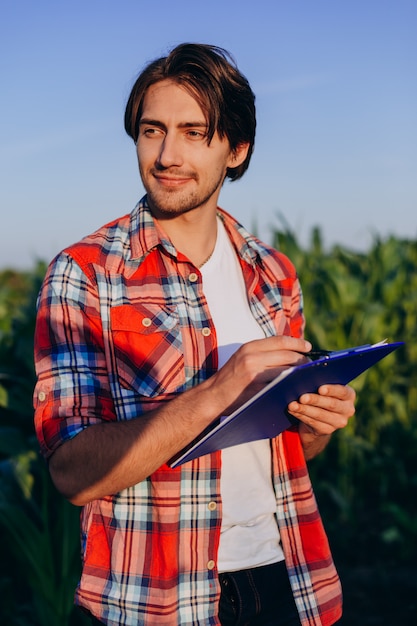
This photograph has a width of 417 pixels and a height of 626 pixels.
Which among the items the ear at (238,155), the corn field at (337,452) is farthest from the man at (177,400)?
the corn field at (337,452)

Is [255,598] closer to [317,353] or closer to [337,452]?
[317,353]

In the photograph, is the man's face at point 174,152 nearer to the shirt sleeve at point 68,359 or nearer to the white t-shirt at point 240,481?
the white t-shirt at point 240,481

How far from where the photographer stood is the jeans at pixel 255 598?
1706mm

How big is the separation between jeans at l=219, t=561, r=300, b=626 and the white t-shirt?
3 centimetres

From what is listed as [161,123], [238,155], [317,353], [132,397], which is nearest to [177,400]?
[132,397]

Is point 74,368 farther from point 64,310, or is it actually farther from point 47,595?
point 47,595

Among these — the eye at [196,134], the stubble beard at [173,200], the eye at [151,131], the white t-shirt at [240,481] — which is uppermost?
the eye at [151,131]

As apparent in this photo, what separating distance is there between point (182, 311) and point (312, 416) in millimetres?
407

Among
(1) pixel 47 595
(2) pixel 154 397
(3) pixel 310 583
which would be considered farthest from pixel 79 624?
(2) pixel 154 397

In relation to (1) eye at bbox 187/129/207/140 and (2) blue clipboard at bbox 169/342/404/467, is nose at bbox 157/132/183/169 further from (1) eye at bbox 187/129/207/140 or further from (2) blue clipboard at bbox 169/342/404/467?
(2) blue clipboard at bbox 169/342/404/467

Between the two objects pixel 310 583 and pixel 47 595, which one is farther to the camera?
pixel 47 595

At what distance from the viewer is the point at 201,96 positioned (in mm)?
1957

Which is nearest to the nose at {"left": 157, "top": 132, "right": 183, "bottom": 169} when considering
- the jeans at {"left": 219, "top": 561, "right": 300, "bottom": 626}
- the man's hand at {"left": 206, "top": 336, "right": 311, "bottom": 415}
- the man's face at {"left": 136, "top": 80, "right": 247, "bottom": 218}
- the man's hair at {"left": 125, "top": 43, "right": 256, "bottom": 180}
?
the man's face at {"left": 136, "top": 80, "right": 247, "bottom": 218}

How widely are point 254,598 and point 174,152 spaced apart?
1090mm
